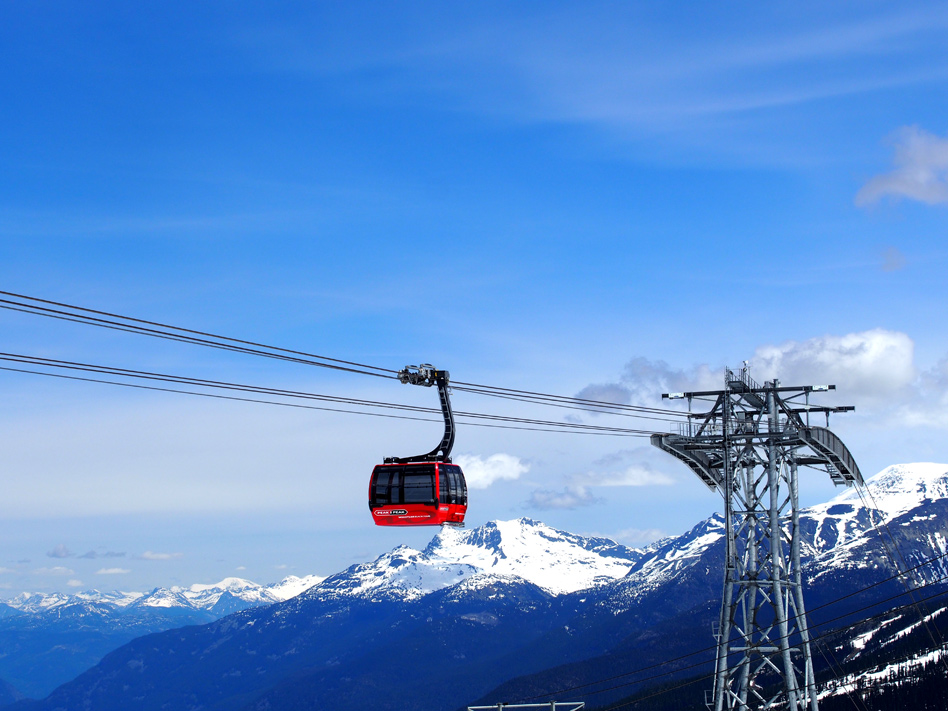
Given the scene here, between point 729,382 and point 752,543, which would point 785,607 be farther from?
point 729,382

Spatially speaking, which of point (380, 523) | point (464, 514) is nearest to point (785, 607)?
point (464, 514)

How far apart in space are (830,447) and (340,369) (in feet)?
94.2

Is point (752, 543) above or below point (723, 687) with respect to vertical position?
above

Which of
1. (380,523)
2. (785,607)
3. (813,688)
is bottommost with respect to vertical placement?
(813,688)

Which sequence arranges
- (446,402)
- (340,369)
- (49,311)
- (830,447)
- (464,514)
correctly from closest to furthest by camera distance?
(49,311) < (340,369) < (446,402) < (464,514) < (830,447)

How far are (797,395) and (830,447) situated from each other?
3246 millimetres

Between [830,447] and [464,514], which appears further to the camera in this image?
[830,447]

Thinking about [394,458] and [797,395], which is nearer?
[394,458]

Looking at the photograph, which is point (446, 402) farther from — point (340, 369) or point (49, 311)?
point (49, 311)

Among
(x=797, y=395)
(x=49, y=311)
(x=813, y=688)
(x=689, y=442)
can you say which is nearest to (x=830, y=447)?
(x=797, y=395)

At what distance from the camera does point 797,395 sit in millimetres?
55250

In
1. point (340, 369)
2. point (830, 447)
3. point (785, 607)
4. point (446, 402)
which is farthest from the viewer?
point (830, 447)

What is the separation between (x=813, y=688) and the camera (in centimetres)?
5309

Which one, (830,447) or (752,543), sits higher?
(830,447)
